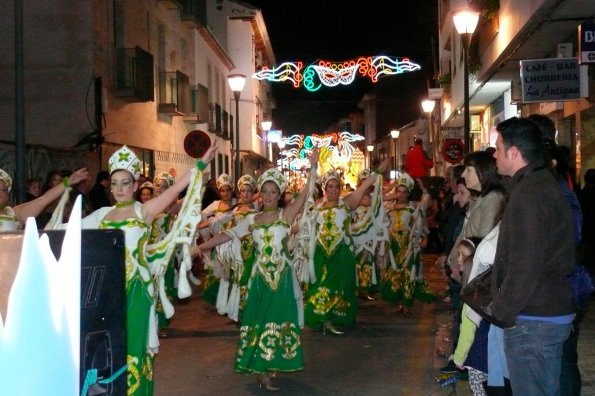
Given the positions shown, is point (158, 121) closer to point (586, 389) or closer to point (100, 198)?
point (100, 198)

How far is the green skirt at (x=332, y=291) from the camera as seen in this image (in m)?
10.6

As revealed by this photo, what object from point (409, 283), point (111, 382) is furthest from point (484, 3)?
point (111, 382)

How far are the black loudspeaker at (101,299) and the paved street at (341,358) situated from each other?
502 centimetres

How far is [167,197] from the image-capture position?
18.4 ft

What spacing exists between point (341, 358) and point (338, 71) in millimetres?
14177

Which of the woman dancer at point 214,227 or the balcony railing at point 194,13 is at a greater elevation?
the balcony railing at point 194,13

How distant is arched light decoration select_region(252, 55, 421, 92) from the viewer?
21.6 m

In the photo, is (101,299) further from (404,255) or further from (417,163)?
(417,163)

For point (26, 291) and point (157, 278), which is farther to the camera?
point (157, 278)

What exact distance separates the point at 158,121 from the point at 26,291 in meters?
22.7

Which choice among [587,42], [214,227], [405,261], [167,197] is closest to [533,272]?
[167,197]

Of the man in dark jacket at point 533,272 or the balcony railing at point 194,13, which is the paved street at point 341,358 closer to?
the man in dark jacket at point 533,272

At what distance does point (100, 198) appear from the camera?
14.0 m

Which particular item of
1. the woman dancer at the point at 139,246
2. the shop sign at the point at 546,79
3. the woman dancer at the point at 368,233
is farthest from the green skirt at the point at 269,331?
the shop sign at the point at 546,79
